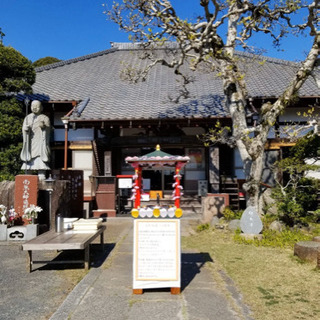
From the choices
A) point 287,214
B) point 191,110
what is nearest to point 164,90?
point 191,110

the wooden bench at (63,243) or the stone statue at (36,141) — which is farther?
the stone statue at (36,141)

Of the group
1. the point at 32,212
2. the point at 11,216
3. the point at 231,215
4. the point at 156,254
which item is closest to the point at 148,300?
the point at 156,254

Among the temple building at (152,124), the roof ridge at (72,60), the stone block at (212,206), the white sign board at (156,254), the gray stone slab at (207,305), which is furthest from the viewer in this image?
the roof ridge at (72,60)

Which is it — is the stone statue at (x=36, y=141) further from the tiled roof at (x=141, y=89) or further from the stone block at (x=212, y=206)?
the stone block at (x=212, y=206)

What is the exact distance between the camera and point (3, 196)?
848 centimetres

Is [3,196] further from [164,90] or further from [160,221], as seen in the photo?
[164,90]

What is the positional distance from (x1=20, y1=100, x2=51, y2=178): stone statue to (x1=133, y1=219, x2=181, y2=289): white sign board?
7431 millimetres

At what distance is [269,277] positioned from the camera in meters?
4.85

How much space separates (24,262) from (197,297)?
12.2 ft

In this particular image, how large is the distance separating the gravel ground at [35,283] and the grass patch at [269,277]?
2.46m

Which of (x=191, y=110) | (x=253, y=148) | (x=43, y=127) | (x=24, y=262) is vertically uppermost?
(x=191, y=110)

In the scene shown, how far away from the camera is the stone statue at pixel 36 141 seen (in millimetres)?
10469

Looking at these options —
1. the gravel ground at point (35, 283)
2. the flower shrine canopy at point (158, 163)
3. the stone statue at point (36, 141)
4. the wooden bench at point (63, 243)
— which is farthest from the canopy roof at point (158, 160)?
the stone statue at point (36, 141)

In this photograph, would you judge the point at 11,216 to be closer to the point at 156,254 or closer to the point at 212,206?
the point at 156,254
